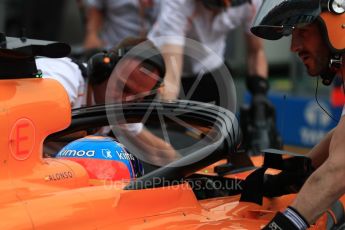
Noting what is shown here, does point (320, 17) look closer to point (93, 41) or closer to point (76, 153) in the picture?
point (76, 153)

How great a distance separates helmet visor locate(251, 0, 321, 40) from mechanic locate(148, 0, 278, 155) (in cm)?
150

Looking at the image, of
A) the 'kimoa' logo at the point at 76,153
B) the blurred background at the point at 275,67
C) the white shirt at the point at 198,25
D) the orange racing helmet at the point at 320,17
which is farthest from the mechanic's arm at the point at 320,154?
the white shirt at the point at 198,25

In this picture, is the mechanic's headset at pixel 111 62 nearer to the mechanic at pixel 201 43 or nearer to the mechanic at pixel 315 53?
the mechanic at pixel 201 43

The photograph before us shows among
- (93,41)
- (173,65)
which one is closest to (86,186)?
(173,65)

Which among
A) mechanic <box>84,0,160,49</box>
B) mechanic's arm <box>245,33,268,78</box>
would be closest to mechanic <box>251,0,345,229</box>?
mechanic's arm <box>245,33,268,78</box>

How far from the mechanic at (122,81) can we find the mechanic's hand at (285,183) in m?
0.71

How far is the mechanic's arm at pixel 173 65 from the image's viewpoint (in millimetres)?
4285

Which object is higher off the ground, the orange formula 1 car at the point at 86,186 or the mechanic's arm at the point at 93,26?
the orange formula 1 car at the point at 86,186

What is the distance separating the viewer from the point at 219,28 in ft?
16.5

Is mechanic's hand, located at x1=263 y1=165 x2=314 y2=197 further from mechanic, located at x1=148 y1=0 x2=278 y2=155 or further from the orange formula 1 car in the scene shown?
mechanic, located at x1=148 y1=0 x2=278 y2=155

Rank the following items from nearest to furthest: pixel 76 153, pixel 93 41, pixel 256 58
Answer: pixel 76 153 < pixel 256 58 < pixel 93 41

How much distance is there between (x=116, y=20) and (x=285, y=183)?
334 centimetres

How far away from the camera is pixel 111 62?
3.66 metres

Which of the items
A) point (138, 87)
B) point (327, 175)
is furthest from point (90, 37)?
point (327, 175)
